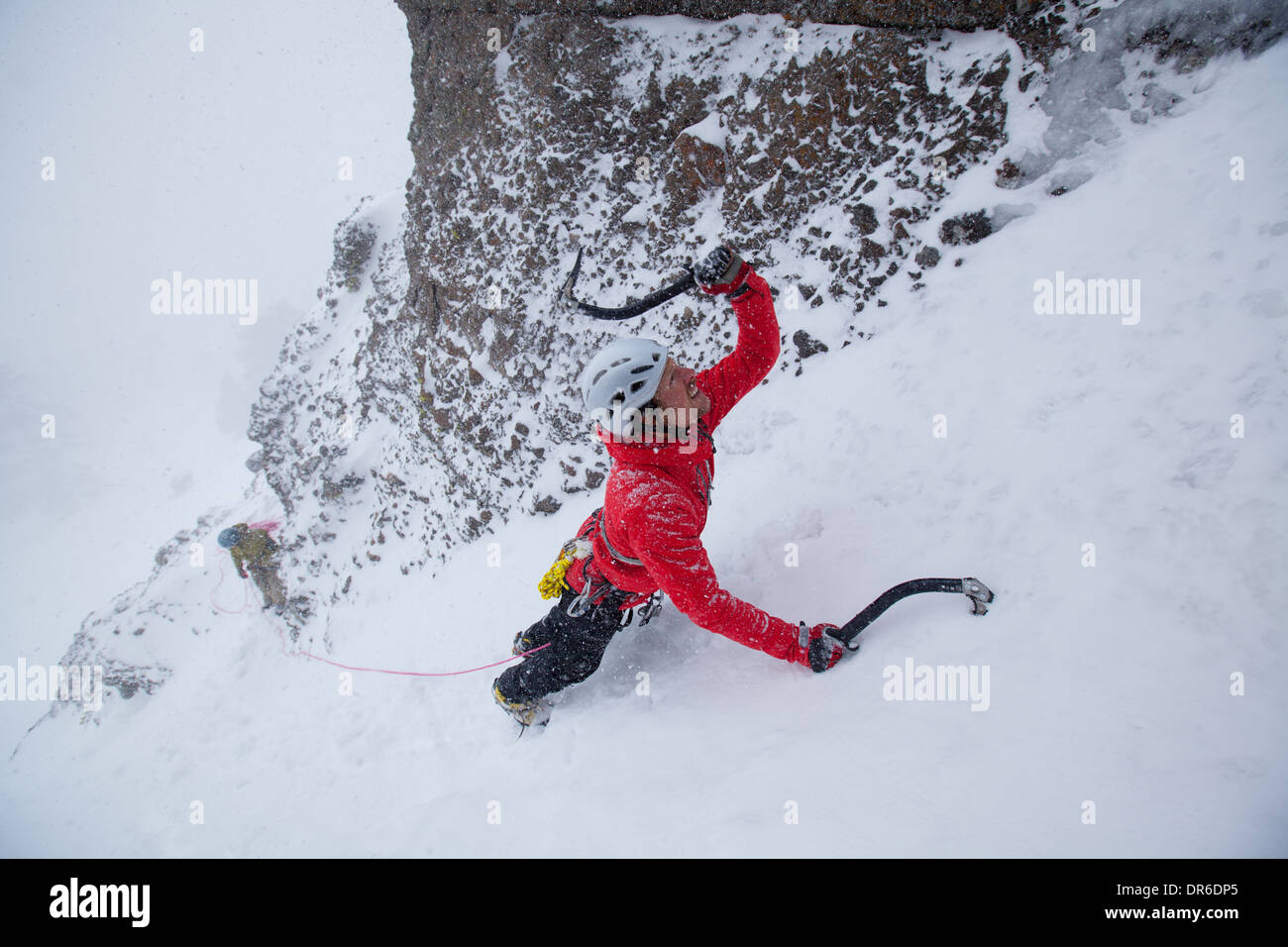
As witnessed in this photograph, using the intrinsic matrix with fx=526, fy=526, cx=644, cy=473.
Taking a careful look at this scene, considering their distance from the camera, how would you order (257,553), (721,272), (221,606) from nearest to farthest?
(721,272), (257,553), (221,606)

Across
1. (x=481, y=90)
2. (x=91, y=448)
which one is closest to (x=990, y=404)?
(x=481, y=90)

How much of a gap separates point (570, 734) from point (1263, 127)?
720 centimetres

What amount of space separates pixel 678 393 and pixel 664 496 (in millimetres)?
714

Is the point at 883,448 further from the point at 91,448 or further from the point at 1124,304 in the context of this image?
the point at 91,448

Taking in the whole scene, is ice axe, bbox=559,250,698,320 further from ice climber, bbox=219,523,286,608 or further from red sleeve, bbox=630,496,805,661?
ice climber, bbox=219,523,286,608

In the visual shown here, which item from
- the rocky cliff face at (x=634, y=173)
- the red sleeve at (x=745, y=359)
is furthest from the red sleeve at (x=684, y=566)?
the rocky cliff face at (x=634, y=173)

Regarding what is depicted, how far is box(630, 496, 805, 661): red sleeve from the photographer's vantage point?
3439 mm

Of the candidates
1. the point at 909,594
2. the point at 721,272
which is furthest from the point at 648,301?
the point at 909,594

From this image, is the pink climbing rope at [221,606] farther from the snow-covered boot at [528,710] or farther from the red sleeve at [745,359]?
the red sleeve at [745,359]

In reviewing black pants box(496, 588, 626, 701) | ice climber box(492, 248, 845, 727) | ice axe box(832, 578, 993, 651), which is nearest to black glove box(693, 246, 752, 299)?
ice climber box(492, 248, 845, 727)

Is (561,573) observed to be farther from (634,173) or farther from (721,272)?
(634,173)

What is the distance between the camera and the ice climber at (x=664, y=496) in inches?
135

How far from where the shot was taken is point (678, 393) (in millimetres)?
3574

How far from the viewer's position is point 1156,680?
8.46ft
